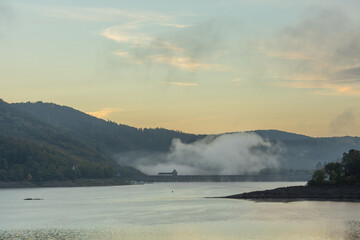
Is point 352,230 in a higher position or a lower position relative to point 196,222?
lower

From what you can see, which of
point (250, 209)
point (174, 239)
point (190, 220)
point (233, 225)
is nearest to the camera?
point (174, 239)

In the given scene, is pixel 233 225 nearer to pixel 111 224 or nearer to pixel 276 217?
pixel 276 217

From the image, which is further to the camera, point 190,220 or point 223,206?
point 223,206

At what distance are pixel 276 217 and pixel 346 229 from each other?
2996 cm

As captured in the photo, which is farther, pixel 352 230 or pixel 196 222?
pixel 196 222

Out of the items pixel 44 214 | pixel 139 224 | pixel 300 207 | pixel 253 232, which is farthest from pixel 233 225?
pixel 44 214

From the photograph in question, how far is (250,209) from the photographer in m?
182

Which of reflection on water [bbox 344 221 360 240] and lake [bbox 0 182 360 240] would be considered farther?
lake [bbox 0 182 360 240]

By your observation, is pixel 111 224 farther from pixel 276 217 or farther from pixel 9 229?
pixel 276 217

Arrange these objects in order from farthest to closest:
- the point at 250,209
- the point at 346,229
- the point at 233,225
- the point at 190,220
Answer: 1. the point at 250,209
2. the point at 190,220
3. the point at 233,225
4. the point at 346,229

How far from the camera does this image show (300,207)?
601 feet

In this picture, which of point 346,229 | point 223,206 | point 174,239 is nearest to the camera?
point 174,239

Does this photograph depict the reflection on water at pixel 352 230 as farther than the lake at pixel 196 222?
No

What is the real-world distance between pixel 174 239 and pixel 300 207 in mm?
75893
